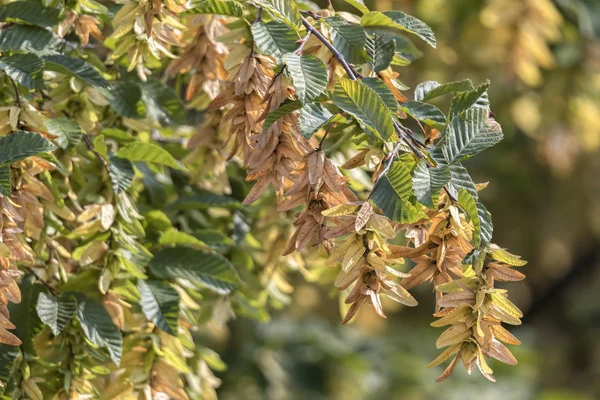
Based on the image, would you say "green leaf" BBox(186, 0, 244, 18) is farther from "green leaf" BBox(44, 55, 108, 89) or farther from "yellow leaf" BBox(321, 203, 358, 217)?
"yellow leaf" BBox(321, 203, 358, 217)

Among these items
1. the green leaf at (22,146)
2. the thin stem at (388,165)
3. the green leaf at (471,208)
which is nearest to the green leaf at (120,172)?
the green leaf at (22,146)

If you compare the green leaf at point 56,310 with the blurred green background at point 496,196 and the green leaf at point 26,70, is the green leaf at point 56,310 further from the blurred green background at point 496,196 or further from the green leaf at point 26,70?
the blurred green background at point 496,196

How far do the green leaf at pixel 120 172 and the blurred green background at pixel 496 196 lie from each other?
78cm

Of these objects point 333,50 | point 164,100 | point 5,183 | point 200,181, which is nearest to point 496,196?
point 200,181

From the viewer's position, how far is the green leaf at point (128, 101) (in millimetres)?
1376

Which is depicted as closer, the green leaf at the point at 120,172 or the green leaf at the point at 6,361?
the green leaf at the point at 6,361

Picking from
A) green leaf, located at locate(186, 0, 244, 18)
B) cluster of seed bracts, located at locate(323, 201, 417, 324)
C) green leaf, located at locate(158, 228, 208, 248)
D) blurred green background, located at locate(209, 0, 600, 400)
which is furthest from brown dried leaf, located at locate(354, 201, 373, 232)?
blurred green background, located at locate(209, 0, 600, 400)

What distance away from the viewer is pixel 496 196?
4145 millimetres

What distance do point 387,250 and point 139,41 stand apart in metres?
0.51

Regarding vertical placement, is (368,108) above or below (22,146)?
above

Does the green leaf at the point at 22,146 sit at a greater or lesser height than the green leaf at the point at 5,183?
greater

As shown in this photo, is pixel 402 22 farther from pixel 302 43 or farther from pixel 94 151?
pixel 94 151

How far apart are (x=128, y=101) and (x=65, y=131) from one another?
173mm

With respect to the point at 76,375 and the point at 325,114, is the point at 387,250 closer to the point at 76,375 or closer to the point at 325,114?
the point at 325,114
